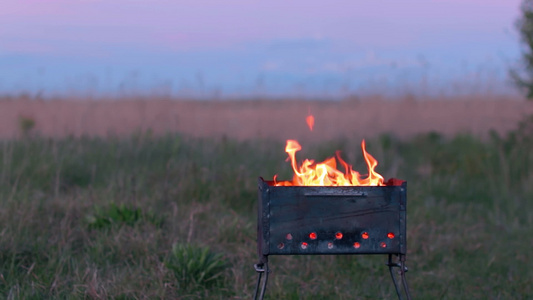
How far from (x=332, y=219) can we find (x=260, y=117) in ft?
30.8

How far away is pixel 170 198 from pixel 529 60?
5937 mm

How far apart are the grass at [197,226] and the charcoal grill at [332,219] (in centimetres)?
132

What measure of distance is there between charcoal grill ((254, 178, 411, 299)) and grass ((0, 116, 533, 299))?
4.34ft

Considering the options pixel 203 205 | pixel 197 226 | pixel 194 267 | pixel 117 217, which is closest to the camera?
pixel 194 267

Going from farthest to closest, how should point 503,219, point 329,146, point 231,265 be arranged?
point 329,146
point 503,219
point 231,265

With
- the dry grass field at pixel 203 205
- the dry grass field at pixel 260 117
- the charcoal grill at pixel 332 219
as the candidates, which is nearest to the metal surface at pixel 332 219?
the charcoal grill at pixel 332 219

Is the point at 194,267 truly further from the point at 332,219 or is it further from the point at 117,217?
the point at 332,219

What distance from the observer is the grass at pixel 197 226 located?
4602mm

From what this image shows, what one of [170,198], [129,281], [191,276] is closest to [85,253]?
[129,281]

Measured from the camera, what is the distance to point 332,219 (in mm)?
3307

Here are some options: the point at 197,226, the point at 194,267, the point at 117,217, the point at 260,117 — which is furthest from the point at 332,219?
the point at 260,117

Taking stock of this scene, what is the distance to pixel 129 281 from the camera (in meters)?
4.48

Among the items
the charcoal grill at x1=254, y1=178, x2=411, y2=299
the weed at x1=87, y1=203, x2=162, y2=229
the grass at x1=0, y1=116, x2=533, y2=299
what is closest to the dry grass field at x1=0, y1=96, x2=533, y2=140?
the grass at x1=0, y1=116, x2=533, y2=299

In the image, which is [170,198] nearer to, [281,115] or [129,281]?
[129,281]
